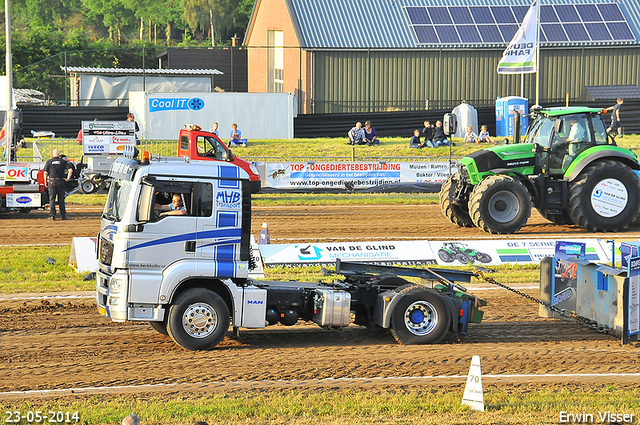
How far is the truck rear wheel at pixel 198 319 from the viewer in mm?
9367

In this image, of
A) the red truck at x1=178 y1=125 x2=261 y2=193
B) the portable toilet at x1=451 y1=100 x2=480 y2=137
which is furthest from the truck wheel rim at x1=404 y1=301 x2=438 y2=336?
the portable toilet at x1=451 y1=100 x2=480 y2=137

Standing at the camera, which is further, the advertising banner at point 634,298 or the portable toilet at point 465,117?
the portable toilet at point 465,117

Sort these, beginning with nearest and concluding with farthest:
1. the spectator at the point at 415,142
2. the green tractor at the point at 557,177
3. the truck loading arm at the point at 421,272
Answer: the truck loading arm at the point at 421,272 < the green tractor at the point at 557,177 < the spectator at the point at 415,142

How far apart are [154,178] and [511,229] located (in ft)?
33.2

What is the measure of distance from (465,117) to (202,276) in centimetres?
2577

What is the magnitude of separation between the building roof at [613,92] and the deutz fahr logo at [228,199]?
101 ft

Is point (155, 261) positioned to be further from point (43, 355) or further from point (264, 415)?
point (264, 415)

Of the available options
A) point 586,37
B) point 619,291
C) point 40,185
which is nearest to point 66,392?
point 619,291

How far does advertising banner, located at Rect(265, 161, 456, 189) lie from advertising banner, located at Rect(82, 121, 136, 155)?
4695 mm

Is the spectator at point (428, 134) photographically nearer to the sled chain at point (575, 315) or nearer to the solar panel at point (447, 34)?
the solar panel at point (447, 34)

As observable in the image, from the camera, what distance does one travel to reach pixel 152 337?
10328 mm

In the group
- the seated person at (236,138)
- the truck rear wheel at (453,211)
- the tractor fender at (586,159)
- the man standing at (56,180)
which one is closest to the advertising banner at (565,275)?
the tractor fender at (586,159)

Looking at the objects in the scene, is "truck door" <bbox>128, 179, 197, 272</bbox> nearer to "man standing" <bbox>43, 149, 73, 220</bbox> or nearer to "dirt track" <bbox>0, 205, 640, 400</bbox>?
"dirt track" <bbox>0, 205, 640, 400</bbox>

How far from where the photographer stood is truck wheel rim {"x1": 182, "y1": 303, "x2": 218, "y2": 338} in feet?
30.9
